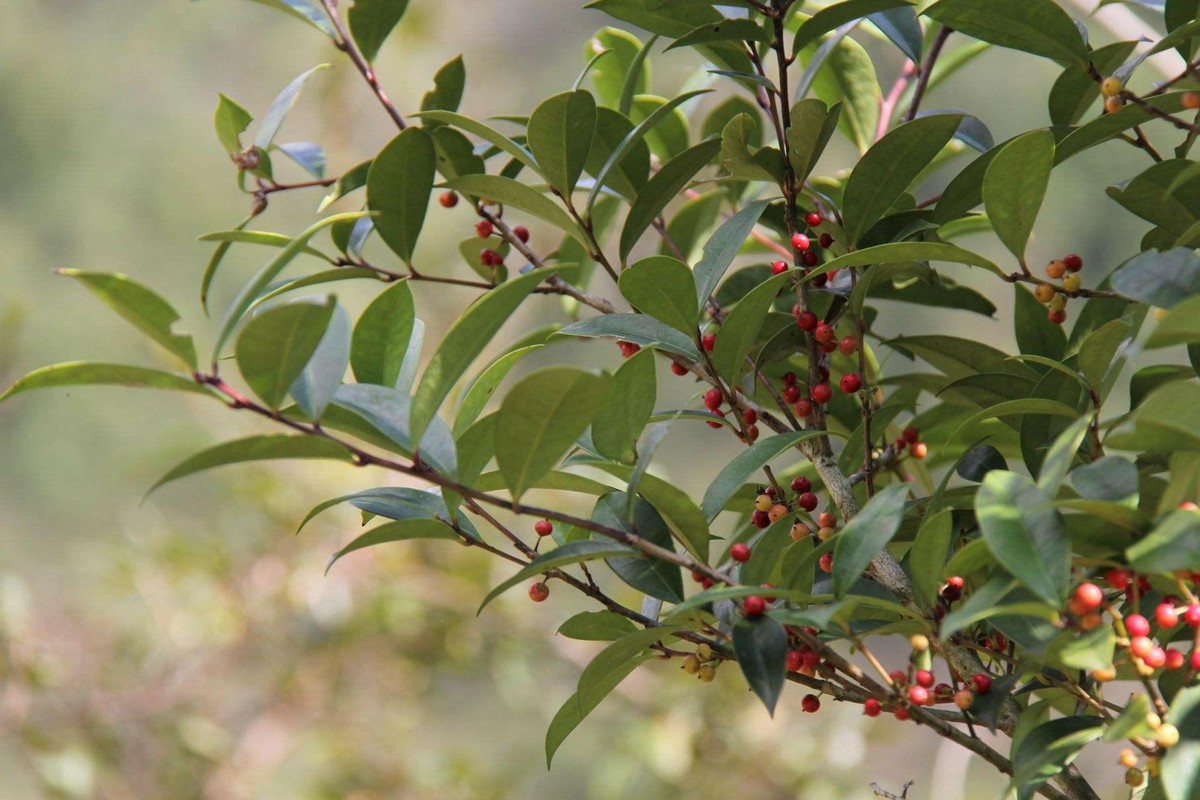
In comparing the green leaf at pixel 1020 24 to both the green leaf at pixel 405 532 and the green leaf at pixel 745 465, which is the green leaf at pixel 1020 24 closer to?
the green leaf at pixel 745 465

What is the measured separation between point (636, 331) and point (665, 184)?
0.33 feet

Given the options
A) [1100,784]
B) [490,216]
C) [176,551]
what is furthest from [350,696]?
[490,216]

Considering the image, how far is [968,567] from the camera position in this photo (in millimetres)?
417

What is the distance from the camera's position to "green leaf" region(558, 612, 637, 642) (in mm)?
530

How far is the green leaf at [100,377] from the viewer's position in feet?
1.26

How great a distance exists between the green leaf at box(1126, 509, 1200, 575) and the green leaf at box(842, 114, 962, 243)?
239 mm

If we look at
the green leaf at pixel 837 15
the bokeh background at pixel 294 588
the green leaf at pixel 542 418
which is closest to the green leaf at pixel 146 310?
the green leaf at pixel 542 418

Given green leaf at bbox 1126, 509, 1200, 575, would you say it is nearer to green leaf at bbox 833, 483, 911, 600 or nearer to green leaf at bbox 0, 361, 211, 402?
green leaf at bbox 833, 483, 911, 600

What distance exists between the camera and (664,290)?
0.52 meters

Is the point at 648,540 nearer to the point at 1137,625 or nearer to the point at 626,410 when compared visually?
the point at 626,410

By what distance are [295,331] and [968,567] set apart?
0.26 m

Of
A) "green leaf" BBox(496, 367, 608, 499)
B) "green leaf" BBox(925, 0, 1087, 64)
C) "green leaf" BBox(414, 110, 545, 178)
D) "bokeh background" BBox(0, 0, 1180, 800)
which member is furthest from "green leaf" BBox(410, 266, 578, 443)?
"bokeh background" BBox(0, 0, 1180, 800)

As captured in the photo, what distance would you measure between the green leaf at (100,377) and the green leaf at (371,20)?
31cm

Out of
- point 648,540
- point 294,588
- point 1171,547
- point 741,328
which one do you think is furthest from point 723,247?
point 294,588
